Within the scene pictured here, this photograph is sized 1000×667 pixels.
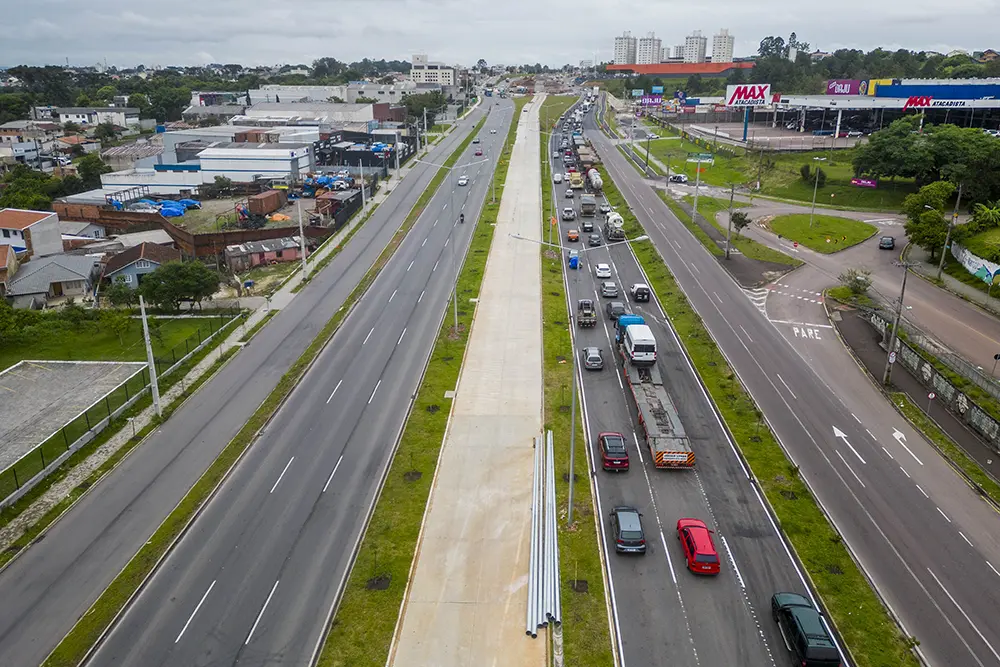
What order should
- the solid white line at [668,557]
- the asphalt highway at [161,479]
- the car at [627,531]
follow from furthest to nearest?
the car at [627,531], the solid white line at [668,557], the asphalt highway at [161,479]

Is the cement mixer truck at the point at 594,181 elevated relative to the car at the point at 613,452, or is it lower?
elevated

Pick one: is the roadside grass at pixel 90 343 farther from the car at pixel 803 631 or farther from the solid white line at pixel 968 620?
the solid white line at pixel 968 620

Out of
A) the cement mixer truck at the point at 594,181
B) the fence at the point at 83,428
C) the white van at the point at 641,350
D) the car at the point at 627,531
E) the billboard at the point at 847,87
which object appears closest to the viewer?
the car at the point at 627,531

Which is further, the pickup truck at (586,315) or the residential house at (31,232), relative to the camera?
the residential house at (31,232)

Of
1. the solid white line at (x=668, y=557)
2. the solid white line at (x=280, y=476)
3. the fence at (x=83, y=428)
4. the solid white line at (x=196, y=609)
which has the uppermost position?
the fence at (x=83, y=428)

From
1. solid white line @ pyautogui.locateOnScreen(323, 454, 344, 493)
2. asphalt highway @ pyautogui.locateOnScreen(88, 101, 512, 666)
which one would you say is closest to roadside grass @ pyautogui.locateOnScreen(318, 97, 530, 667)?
asphalt highway @ pyautogui.locateOnScreen(88, 101, 512, 666)

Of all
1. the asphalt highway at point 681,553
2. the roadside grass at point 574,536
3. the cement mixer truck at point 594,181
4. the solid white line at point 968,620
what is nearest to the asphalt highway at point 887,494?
the solid white line at point 968,620

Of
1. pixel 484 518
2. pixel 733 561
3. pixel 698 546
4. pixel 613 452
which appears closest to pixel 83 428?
pixel 484 518
